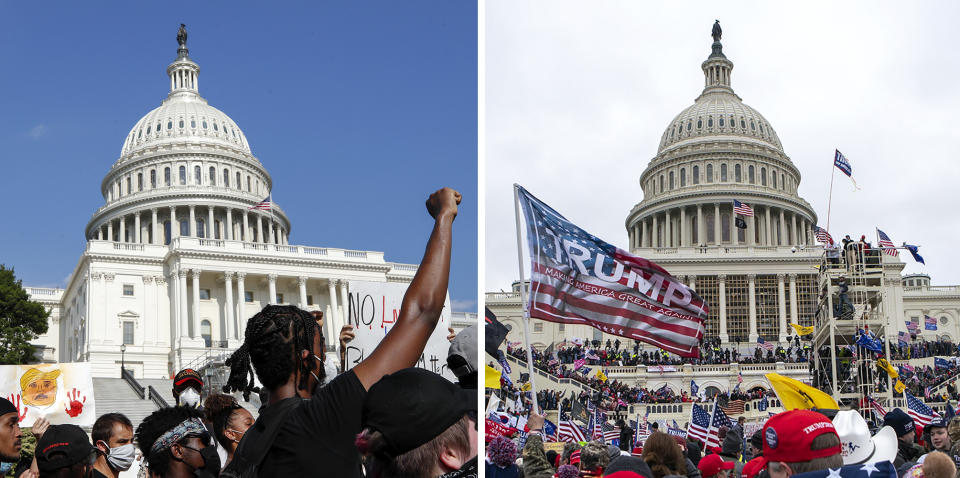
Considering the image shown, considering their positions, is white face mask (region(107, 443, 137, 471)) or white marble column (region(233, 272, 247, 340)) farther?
white marble column (region(233, 272, 247, 340))

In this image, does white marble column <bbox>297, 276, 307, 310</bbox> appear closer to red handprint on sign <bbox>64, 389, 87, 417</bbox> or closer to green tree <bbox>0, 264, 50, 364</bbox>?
green tree <bbox>0, 264, 50, 364</bbox>

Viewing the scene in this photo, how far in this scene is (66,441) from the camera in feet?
16.2

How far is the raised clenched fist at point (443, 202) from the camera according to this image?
11.1ft

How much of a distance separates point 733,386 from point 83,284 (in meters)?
43.2

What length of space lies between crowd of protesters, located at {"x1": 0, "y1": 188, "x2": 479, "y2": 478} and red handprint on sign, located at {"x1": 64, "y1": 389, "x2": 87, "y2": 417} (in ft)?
17.1

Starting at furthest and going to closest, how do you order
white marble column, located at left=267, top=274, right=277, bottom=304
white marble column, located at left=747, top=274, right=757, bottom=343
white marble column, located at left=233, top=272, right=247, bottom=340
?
white marble column, located at left=747, top=274, right=757, bottom=343 → white marble column, located at left=267, top=274, right=277, bottom=304 → white marble column, located at left=233, top=272, right=247, bottom=340

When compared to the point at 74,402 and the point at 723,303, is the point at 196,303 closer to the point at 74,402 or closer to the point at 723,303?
the point at 723,303

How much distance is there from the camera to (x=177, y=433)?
187 inches

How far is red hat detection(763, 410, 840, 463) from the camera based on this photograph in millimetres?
3664

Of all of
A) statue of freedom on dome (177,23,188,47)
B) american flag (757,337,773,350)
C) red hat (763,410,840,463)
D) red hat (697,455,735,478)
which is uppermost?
statue of freedom on dome (177,23,188,47)

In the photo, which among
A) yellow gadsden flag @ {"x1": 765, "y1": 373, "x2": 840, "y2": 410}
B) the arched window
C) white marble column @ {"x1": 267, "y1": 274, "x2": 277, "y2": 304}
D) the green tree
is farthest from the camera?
white marble column @ {"x1": 267, "y1": 274, "x2": 277, "y2": 304}

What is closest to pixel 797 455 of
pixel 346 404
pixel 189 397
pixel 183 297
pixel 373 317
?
pixel 346 404

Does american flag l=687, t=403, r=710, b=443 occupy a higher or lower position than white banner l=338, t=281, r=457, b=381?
lower

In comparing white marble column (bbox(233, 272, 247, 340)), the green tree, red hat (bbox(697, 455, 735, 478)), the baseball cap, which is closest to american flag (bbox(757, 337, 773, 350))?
white marble column (bbox(233, 272, 247, 340))
